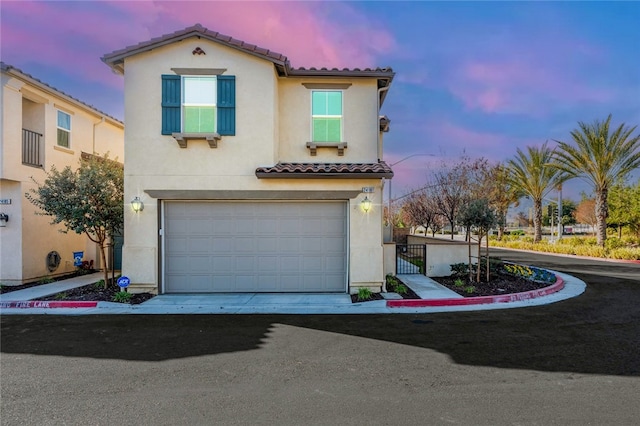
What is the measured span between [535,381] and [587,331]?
350 centimetres

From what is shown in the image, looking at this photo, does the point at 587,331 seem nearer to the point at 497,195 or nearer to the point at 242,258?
the point at 242,258

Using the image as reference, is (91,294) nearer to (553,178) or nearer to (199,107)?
(199,107)

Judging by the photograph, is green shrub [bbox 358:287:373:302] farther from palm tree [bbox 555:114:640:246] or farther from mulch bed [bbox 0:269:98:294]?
palm tree [bbox 555:114:640:246]

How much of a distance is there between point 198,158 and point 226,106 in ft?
5.81

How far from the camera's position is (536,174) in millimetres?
31516

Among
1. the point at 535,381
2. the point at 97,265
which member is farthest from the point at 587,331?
the point at 97,265

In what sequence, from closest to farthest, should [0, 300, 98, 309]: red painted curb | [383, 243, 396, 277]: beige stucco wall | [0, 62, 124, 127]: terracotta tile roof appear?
[0, 300, 98, 309]: red painted curb, [0, 62, 124, 127]: terracotta tile roof, [383, 243, 396, 277]: beige stucco wall

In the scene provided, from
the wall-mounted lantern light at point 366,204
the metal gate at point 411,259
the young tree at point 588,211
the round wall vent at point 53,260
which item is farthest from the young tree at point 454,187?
the young tree at point 588,211

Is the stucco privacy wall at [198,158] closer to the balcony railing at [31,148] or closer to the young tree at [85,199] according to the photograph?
the young tree at [85,199]

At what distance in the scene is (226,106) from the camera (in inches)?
433

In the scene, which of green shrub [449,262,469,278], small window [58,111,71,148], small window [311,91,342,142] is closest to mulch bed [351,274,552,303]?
green shrub [449,262,469,278]

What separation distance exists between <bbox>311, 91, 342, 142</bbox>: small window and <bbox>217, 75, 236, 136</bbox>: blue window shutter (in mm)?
2516

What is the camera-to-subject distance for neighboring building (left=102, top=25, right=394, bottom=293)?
1098 cm

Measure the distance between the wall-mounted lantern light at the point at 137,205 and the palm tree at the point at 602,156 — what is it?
90.4 ft
